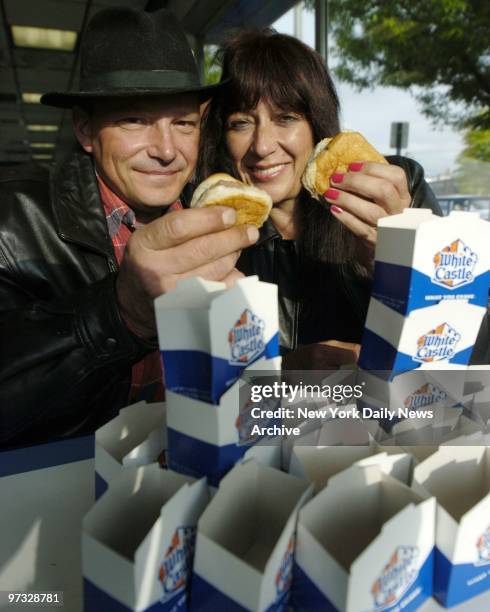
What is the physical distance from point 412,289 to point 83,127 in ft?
4.10

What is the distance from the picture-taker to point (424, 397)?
812 mm

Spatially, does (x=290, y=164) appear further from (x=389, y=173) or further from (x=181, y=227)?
(x=181, y=227)

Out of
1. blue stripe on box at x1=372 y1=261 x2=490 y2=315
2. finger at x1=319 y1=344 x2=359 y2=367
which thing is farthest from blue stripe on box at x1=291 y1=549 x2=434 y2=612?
finger at x1=319 y1=344 x2=359 y2=367

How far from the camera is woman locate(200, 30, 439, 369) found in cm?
172

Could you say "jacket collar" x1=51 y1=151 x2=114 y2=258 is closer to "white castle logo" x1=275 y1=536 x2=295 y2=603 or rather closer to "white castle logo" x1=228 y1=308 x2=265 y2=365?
"white castle logo" x1=228 y1=308 x2=265 y2=365

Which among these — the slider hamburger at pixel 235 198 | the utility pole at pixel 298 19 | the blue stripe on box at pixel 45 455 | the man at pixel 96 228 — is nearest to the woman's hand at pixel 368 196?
the slider hamburger at pixel 235 198

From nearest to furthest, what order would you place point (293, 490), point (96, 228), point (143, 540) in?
point (143, 540) < point (293, 490) < point (96, 228)

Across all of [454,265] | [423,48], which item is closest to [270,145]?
[454,265]

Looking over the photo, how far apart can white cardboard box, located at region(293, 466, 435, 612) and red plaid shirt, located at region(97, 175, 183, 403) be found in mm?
929

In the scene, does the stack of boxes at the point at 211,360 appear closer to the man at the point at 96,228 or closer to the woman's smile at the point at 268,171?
the man at the point at 96,228

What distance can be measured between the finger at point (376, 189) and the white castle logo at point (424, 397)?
48 centimetres

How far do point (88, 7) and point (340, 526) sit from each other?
692 centimetres

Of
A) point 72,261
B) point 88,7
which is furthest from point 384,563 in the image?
point 88,7

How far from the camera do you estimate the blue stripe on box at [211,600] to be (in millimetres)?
569
